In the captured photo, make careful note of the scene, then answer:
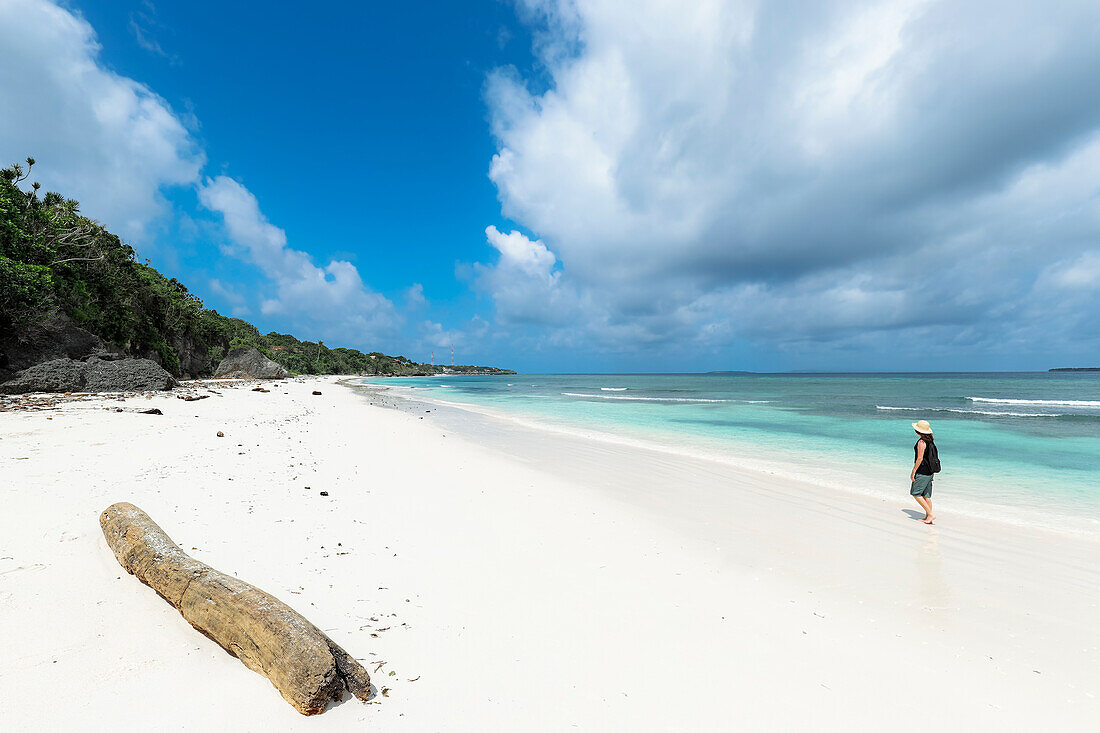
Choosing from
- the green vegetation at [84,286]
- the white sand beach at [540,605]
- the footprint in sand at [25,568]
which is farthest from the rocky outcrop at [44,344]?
the footprint in sand at [25,568]

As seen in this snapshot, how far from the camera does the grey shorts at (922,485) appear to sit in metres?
7.18

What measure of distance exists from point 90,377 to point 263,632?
24.4m

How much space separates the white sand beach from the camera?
2619 millimetres

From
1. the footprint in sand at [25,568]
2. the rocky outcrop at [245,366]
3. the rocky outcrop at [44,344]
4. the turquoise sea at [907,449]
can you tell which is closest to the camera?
the footprint in sand at [25,568]

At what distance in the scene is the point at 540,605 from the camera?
3.93 meters

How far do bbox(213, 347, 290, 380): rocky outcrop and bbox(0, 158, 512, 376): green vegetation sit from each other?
205 centimetres

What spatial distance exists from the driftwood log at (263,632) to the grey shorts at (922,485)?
29.6 ft

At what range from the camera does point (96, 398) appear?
15.4 m

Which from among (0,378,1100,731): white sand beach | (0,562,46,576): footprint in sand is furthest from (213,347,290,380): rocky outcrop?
(0,562,46,576): footprint in sand

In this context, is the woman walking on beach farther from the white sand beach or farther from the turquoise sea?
the turquoise sea

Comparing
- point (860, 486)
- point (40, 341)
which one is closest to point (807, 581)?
point (860, 486)

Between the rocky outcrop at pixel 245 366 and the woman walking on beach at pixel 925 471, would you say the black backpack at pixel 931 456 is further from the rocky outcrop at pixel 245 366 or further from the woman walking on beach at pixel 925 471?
the rocky outcrop at pixel 245 366

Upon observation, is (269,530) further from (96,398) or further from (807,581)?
(96,398)

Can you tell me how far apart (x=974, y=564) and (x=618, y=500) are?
16.5 ft
